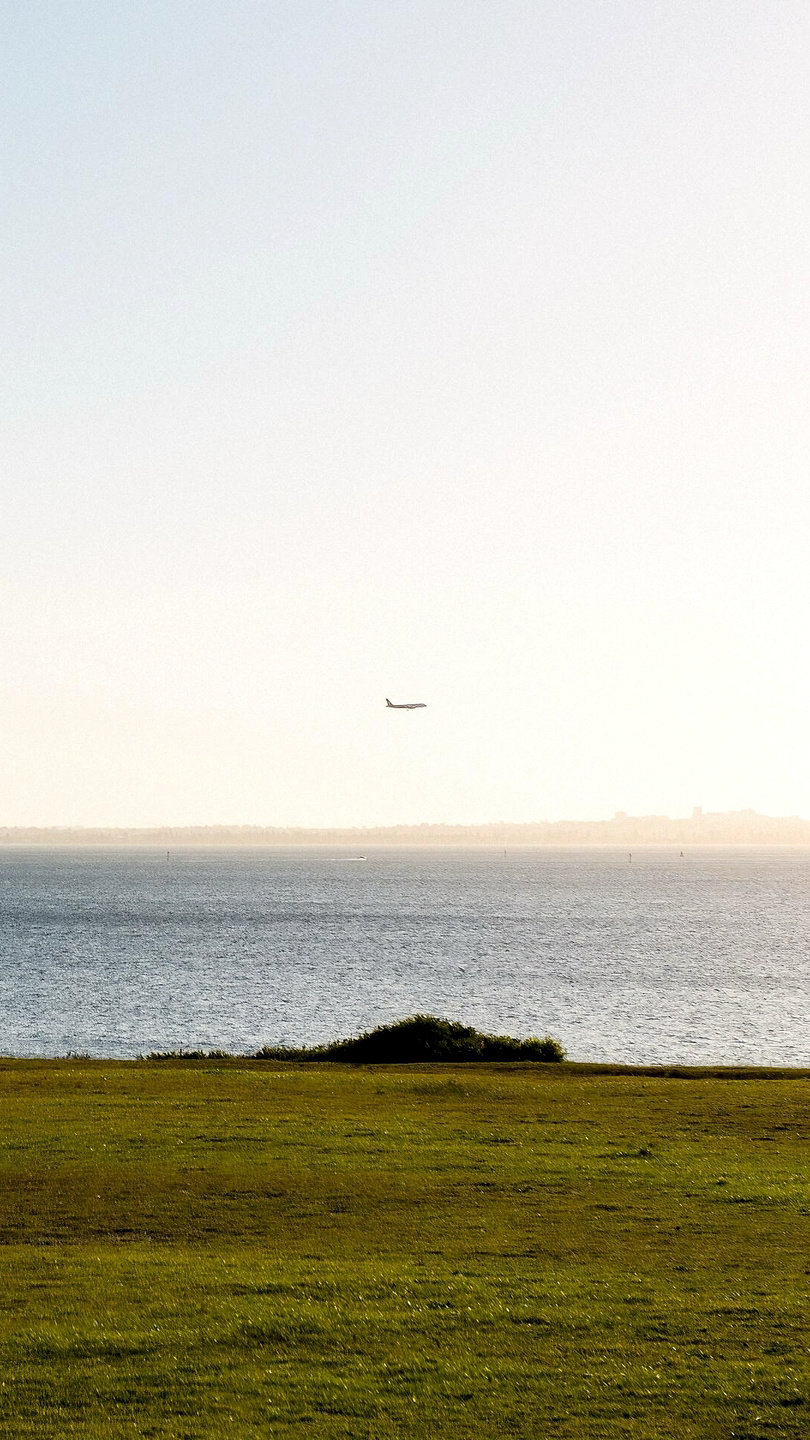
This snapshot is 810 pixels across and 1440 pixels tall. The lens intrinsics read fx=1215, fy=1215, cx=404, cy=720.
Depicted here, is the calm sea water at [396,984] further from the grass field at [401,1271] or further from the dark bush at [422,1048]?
the grass field at [401,1271]

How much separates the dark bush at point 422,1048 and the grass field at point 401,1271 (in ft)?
63.5

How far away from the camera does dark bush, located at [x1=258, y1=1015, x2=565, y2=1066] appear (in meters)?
50.8

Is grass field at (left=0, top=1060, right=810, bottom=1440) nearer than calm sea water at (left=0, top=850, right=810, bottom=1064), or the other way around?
grass field at (left=0, top=1060, right=810, bottom=1440)

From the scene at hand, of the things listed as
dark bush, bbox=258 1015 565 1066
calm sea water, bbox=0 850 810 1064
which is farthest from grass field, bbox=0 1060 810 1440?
calm sea water, bbox=0 850 810 1064

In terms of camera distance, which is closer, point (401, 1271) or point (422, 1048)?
point (401, 1271)

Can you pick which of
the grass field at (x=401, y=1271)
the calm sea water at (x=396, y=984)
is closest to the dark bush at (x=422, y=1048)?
the calm sea water at (x=396, y=984)

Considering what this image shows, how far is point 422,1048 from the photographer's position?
51062mm

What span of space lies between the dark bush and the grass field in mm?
19366

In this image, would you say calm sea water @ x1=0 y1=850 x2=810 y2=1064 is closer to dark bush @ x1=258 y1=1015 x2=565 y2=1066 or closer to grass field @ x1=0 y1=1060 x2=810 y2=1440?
dark bush @ x1=258 y1=1015 x2=565 y2=1066

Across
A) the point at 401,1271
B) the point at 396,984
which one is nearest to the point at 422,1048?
the point at 401,1271

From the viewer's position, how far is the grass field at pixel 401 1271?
42.8 ft

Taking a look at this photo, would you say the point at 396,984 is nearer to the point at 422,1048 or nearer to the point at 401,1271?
the point at 422,1048

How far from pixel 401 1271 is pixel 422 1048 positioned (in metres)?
34.1

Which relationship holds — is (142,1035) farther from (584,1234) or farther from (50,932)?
(50,932)
